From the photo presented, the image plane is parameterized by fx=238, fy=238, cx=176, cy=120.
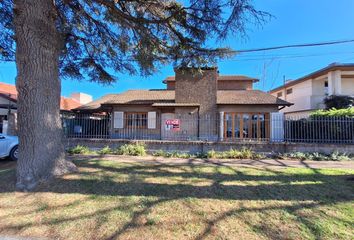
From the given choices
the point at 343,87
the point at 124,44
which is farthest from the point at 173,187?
the point at 343,87

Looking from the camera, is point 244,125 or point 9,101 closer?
point 244,125

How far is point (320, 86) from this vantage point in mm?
23250

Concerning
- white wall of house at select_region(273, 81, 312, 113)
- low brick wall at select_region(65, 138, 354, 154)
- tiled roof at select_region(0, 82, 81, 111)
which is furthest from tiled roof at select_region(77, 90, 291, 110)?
tiled roof at select_region(0, 82, 81, 111)

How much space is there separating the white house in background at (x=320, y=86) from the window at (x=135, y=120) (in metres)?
15.1

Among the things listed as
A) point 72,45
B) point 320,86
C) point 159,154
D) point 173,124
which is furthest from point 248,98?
point 72,45

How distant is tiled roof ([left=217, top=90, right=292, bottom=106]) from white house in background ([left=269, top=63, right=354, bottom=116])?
572 centimetres

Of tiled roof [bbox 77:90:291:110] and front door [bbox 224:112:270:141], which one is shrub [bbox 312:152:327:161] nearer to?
front door [bbox 224:112:270:141]

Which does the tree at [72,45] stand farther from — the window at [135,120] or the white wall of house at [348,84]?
the white wall of house at [348,84]

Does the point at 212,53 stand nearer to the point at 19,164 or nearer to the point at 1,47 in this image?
the point at 19,164

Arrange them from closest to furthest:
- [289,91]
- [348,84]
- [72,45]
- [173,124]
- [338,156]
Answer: [72,45] < [338,156] < [173,124] < [348,84] < [289,91]

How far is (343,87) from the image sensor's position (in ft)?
73.0

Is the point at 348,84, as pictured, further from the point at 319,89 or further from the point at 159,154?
the point at 159,154

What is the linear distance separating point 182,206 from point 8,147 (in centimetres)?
888

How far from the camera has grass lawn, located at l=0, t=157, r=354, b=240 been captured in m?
3.58
